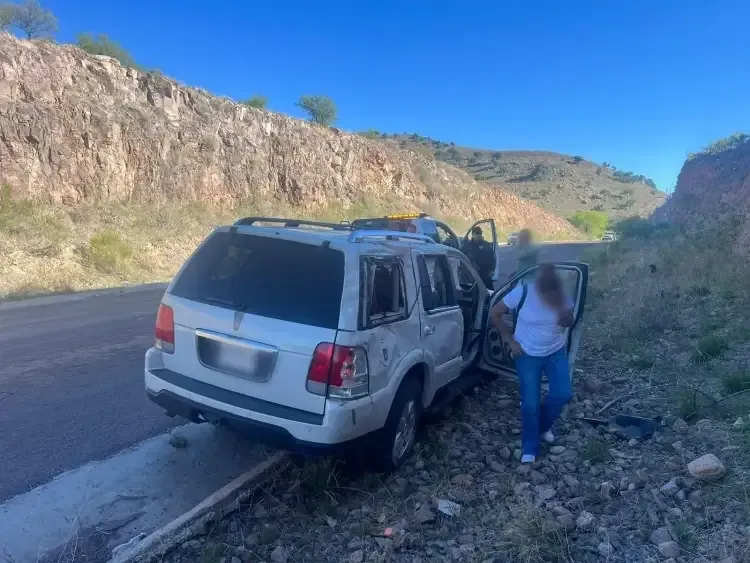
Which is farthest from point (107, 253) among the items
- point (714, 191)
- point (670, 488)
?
point (714, 191)

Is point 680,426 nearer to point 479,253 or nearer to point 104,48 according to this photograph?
point 479,253

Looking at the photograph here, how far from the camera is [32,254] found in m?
17.2

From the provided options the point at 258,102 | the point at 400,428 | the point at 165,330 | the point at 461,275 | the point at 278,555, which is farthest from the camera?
the point at 258,102

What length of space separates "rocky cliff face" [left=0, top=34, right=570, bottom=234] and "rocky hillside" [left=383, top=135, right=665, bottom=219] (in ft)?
87.8

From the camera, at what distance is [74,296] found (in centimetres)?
1424

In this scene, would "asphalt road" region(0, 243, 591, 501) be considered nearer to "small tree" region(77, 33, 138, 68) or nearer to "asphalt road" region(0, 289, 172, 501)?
"asphalt road" region(0, 289, 172, 501)

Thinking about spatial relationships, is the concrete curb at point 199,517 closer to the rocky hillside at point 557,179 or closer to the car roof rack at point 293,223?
the car roof rack at point 293,223

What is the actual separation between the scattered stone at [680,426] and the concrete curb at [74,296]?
12222 mm

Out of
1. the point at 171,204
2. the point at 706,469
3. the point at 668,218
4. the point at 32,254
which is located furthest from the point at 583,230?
the point at 706,469

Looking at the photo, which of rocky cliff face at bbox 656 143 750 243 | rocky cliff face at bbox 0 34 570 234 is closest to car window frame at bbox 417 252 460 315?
rocky cliff face at bbox 656 143 750 243

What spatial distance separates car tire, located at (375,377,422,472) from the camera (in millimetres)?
4184

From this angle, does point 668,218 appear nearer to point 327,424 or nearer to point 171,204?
point 171,204

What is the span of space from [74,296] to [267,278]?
12.1 m

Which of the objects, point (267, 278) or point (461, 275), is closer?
point (267, 278)
